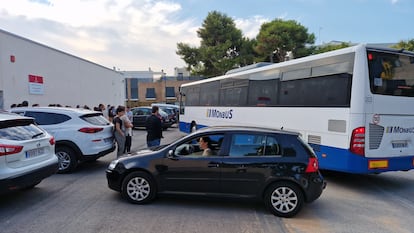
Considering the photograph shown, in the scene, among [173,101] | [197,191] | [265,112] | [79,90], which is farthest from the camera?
[173,101]

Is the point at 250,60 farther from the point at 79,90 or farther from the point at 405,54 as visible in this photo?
the point at 405,54

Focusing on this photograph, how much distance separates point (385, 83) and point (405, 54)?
0.86 meters

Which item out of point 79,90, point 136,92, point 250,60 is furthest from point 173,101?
point 79,90

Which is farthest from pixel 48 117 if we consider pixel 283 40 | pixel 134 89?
pixel 134 89

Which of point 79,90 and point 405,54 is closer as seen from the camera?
point 405,54

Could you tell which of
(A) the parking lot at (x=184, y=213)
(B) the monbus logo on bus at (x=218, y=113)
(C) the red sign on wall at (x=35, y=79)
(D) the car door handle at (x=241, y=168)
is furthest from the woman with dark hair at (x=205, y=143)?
(C) the red sign on wall at (x=35, y=79)

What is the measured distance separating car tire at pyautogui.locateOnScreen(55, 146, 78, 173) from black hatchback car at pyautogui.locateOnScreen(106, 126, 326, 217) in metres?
2.53

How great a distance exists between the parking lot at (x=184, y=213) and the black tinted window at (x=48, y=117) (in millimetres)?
1791

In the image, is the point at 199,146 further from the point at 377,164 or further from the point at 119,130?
the point at 377,164

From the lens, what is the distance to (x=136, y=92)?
55688 millimetres

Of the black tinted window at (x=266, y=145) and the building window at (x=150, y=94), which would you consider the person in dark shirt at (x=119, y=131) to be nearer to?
the black tinted window at (x=266, y=145)

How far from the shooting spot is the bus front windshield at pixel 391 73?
19.0ft

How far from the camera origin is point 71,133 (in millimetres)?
7070

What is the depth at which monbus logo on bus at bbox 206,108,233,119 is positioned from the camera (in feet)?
35.2
